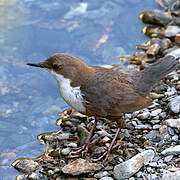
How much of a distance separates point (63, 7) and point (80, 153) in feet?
14.4

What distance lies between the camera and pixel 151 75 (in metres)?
4.80

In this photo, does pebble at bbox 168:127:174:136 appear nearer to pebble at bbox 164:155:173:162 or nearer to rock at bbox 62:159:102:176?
pebble at bbox 164:155:173:162

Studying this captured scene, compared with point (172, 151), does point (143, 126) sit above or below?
below

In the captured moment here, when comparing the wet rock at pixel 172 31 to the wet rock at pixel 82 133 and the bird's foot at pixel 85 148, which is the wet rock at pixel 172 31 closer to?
the wet rock at pixel 82 133

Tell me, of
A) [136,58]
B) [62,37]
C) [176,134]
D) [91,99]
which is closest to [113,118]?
[91,99]

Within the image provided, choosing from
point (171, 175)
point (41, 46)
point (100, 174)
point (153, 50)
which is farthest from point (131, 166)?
point (41, 46)

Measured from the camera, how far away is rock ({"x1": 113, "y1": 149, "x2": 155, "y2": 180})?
13.1 ft

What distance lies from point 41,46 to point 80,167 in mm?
3453

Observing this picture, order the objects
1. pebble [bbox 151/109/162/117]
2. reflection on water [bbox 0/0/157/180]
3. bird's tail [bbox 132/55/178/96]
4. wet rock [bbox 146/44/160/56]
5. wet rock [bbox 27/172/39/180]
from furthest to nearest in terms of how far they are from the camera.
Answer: wet rock [bbox 146/44/160/56], reflection on water [bbox 0/0/157/180], pebble [bbox 151/109/162/117], bird's tail [bbox 132/55/178/96], wet rock [bbox 27/172/39/180]

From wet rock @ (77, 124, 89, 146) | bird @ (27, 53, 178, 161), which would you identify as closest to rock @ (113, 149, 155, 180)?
bird @ (27, 53, 178, 161)

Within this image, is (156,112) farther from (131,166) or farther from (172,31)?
(172,31)

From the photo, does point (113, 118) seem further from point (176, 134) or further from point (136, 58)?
point (136, 58)

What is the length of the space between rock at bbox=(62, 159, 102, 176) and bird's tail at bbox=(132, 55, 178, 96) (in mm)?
1148

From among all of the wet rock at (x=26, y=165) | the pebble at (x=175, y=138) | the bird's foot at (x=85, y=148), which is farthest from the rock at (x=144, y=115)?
the wet rock at (x=26, y=165)
